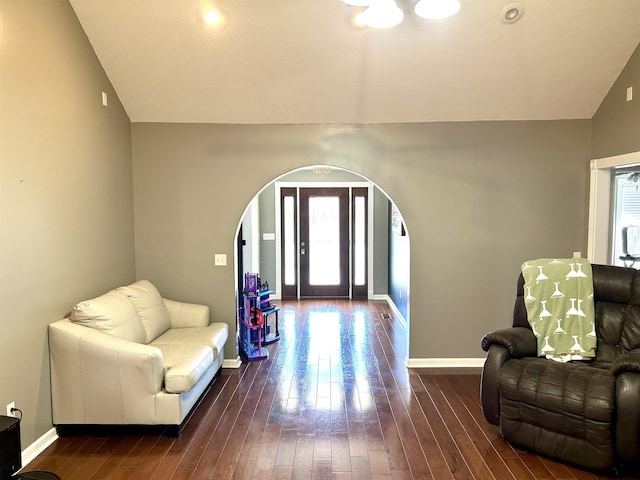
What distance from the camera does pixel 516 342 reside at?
117 inches

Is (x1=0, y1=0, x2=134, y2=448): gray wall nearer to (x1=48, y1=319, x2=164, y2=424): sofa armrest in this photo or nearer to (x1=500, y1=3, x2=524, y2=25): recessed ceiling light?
(x1=48, y1=319, x2=164, y2=424): sofa armrest

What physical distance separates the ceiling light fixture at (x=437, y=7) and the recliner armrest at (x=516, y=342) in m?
2.05

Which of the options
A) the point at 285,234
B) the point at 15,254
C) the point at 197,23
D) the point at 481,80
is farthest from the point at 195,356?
the point at 285,234

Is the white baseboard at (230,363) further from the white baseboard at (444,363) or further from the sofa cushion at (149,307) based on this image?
the white baseboard at (444,363)

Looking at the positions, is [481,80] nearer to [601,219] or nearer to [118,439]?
[601,219]

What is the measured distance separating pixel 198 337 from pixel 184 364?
67 cm

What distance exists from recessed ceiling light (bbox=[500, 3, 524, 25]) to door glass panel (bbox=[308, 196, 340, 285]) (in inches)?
187

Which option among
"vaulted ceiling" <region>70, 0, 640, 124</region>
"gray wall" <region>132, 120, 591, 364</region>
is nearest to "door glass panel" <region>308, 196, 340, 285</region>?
"gray wall" <region>132, 120, 591, 364</region>

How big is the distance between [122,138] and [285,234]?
4056mm

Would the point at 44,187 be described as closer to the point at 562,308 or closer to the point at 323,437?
the point at 323,437

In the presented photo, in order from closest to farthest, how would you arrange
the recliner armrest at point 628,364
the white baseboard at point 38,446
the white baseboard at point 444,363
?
the recliner armrest at point 628,364, the white baseboard at point 38,446, the white baseboard at point 444,363

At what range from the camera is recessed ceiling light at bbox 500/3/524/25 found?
3008 mm

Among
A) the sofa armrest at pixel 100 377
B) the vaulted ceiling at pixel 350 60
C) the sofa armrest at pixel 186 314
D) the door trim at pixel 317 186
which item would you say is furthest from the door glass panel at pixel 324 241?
the sofa armrest at pixel 100 377

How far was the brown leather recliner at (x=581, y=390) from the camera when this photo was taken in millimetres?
2449
